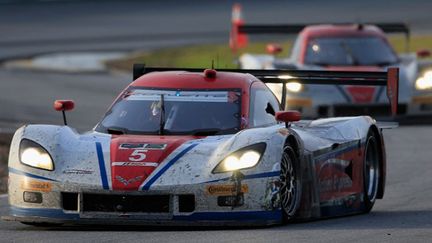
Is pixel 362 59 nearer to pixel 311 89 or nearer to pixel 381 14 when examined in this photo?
pixel 311 89

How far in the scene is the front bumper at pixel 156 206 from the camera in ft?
29.5

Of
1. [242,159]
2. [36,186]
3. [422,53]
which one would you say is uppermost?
[422,53]

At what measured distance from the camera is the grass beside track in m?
29.7

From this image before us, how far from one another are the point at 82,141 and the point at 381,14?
3502cm

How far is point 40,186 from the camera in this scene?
9.18 metres

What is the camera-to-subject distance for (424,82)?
1984 centimetres

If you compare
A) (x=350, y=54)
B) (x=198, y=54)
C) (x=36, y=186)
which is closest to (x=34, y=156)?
(x=36, y=186)

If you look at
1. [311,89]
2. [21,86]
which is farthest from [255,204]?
[21,86]

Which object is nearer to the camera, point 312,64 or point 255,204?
point 255,204

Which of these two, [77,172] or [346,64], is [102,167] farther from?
[346,64]

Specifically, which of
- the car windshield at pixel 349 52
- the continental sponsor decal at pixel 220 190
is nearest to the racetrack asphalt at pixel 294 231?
the continental sponsor decal at pixel 220 190

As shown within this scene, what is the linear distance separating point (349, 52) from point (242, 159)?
1214cm

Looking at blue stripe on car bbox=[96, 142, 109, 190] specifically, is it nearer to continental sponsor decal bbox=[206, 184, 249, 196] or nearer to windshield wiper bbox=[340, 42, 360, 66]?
continental sponsor decal bbox=[206, 184, 249, 196]

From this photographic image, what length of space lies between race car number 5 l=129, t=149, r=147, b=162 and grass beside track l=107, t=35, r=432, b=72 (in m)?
18.4
